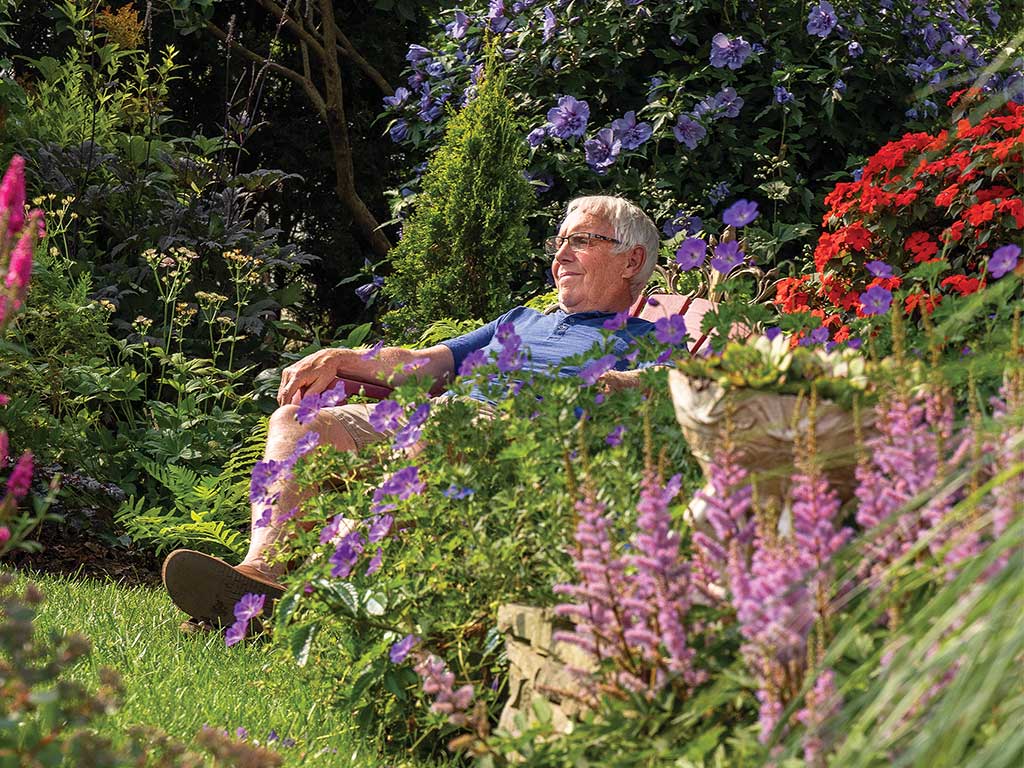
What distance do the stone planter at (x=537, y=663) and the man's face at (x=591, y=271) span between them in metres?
2.00

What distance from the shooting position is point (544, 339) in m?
3.92

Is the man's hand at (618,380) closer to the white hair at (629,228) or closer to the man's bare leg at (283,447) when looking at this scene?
the man's bare leg at (283,447)

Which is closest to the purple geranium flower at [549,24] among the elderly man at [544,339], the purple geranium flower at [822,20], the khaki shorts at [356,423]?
the purple geranium flower at [822,20]

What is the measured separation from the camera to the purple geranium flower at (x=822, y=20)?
216 inches

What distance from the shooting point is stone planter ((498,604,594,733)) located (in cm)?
182

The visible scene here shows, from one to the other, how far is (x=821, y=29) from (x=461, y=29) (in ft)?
5.73

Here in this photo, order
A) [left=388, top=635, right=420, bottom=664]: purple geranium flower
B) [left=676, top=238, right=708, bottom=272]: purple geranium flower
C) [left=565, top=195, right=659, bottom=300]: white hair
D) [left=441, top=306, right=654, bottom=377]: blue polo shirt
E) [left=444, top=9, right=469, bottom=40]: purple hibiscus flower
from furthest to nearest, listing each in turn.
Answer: [left=444, top=9, right=469, bottom=40]: purple hibiscus flower, [left=565, top=195, right=659, bottom=300]: white hair, [left=441, top=306, right=654, bottom=377]: blue polo shirt, [left=676, top=238, right=708, bottom=272]: purple geranium flower, [left=388, top=635, right=420, bottom=664]: purple geranium flower

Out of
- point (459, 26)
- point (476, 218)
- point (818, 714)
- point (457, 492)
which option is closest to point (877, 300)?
point (457, 492)

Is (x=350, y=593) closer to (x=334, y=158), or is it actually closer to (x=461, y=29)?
(x=461, y=29)

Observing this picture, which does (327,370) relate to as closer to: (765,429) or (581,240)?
(581,240)

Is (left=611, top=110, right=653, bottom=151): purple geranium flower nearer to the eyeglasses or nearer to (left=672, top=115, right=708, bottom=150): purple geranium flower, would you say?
(left=672, top=115, right=708, bottom=150): purple geranium flower

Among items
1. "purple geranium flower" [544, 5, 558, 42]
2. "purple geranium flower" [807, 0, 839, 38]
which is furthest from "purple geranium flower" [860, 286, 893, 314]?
"purple geranium flower" [544, 5, 558, 42]

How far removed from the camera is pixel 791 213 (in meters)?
5.42

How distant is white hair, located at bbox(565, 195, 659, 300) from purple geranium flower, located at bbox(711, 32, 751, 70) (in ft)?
5.73
